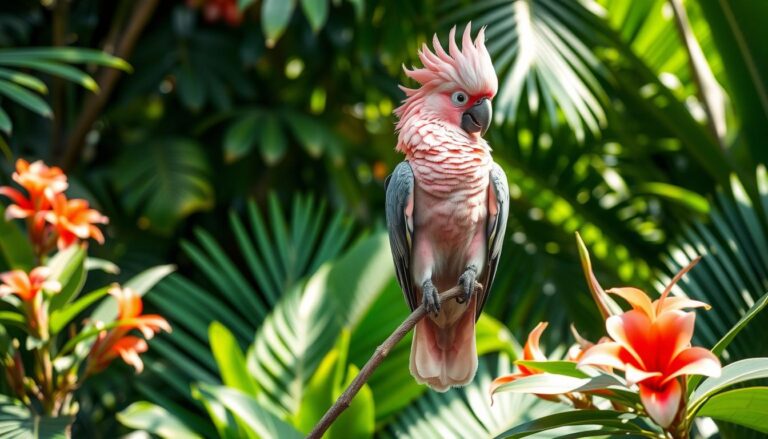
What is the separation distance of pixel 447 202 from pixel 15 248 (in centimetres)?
115

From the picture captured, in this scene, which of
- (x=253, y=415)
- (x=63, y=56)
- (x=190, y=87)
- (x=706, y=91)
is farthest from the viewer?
(x=190, y=87)

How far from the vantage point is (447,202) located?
3.80 feet

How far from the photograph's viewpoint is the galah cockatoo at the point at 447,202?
107 centimetres

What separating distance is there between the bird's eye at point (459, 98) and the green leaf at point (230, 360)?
3.76ft

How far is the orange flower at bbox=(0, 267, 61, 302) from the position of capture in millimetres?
1614

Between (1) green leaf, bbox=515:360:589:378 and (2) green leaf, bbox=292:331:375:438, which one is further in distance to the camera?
(2) green leaf, bbox=292:331:375:438

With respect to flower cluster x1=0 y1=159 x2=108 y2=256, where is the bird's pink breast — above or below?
above

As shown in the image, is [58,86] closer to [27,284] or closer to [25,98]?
[25,98]

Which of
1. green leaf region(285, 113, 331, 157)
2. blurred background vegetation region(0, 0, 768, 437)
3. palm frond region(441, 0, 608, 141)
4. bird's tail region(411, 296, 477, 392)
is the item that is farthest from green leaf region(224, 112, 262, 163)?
bird's tail region(411, 296, 477, 392)

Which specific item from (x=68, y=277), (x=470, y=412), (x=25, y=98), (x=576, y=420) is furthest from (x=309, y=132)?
(x=576, y=420)

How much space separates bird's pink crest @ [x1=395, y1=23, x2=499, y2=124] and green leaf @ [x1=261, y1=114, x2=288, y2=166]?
1.81 m

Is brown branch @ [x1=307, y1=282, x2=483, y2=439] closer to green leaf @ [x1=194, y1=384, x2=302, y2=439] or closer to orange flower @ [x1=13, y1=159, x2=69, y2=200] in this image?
green leaf @ [x1=194, y1=384, x2=302, y2=439]

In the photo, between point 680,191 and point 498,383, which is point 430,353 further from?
point 680,191

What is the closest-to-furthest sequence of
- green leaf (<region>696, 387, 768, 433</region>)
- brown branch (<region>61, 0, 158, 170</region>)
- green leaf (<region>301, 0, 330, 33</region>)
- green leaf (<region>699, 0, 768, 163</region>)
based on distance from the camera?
green leaf (<region>696, 387, 768, 433</region>)
green leaf (<region>301, 0, 330, 33</region>)
green leaf (<region>699, 0, 768, 163</region>)
brown branch (<region>61, 0, 158, 170</region>)
